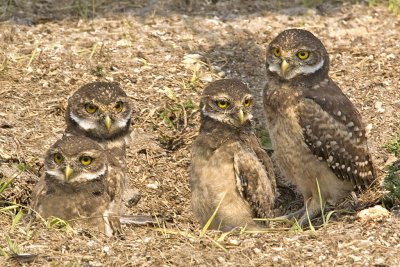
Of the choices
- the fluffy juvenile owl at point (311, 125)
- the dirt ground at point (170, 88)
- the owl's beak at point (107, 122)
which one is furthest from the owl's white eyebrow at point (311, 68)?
the owl's beak at point (107, 122)

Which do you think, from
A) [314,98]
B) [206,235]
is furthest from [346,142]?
[206,235]

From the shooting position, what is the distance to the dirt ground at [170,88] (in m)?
5.92

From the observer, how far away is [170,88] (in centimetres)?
894

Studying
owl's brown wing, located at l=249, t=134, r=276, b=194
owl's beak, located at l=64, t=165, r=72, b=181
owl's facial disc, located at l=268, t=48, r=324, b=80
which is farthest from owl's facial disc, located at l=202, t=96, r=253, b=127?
owl's beak, located at l=64, t=165, r=72, b=181

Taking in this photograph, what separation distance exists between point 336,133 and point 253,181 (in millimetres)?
1066

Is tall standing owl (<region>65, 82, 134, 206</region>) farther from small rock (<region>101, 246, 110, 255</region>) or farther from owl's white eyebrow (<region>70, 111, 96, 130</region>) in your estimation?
small rock (<region>101, 246, 110, 255</region>)

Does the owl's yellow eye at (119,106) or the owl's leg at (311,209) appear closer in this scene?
the owl's yellow eye at (119,106)

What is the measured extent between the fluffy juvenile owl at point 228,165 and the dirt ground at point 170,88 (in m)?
0.35

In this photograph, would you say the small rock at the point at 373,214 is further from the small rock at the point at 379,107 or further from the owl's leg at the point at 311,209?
the small rock at the point at 379,107

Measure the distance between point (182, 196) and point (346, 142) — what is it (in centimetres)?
154

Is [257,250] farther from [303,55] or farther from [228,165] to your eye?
[303,55]

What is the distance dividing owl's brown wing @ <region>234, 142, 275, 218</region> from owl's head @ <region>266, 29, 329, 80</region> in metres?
0.98

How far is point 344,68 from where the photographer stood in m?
9.55

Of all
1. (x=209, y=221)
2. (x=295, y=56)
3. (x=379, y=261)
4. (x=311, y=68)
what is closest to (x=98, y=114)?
(x=209, y=221)
